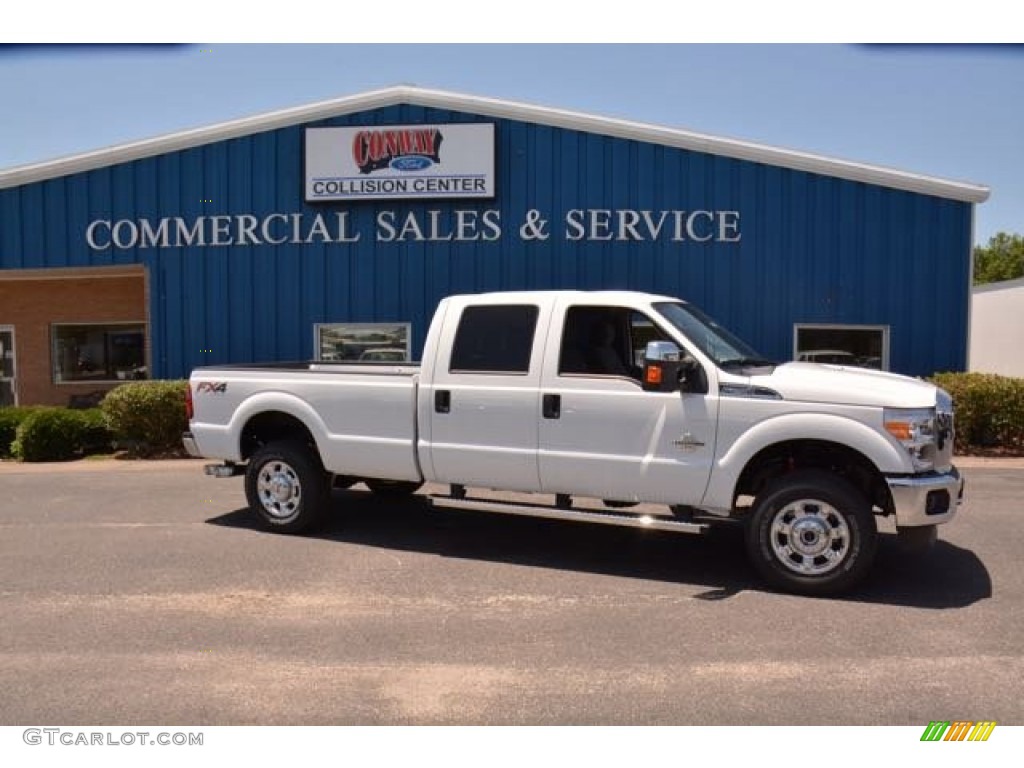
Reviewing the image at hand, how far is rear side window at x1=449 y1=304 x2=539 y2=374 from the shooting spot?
631 cm

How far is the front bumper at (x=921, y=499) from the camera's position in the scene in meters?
5.14

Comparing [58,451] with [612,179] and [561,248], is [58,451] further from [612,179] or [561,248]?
[612,179]

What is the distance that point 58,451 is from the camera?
40.5ft

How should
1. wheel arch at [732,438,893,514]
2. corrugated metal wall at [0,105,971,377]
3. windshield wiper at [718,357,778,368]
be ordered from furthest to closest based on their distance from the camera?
1. corrugated metal wall at [0,105,971,377]
2. windshield wiper at [718,357,778,368]
3. wheel arch at [732,438,893,514]

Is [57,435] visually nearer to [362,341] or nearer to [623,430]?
[362,341]

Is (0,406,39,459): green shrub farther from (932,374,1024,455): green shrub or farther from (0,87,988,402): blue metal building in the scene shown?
(932,374,1024,455): green shrub

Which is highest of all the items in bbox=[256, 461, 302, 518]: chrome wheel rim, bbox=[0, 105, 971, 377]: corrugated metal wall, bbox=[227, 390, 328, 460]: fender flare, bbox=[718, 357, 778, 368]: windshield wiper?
bbox=[0, 105, 971, 377]: corrugated metal wall

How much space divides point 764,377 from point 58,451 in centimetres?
1095

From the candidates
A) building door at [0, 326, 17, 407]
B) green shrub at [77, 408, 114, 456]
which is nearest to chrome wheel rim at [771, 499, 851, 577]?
green shrub at [77, 408, 114, 456]

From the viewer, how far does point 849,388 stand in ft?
17.5

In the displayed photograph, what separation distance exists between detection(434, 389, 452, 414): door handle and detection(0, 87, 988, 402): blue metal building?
24.3 feet

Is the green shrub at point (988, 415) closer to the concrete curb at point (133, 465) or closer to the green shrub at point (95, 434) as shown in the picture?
the concrete curb at point (133, 465)

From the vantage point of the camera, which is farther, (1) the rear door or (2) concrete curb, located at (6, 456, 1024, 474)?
(2) concrete curb, located at (6, 456, 1024, 474)
